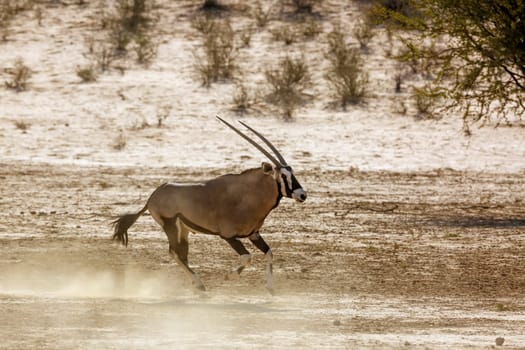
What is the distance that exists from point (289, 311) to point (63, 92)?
52.6ft

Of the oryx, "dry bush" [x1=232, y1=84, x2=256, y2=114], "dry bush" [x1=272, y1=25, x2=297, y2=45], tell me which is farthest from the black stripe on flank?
"dry bush" [x1=272, y1=25, x2=297, y2=45]

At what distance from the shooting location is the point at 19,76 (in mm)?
26516

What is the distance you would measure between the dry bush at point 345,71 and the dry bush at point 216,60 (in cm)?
219

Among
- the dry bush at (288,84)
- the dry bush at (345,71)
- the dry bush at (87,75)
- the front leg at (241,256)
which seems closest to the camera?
the front leg at (241,256)

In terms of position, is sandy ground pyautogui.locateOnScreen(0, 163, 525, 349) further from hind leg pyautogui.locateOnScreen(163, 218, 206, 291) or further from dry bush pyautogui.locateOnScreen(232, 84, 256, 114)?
dry bush pyautogui.locateOnScreen(232, 84, 256, 114)

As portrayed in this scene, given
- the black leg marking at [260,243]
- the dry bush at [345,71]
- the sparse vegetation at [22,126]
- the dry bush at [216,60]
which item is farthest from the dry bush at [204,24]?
the black leg marking at [260,243]

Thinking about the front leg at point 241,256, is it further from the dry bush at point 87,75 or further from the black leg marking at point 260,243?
the dry bush at point 87,75

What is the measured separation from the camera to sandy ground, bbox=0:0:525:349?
1023cm

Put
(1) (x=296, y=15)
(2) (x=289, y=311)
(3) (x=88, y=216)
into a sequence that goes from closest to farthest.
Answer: (2) (x=289, y=311)
(3) (x=88, y=216)
(1) (x=296, y=15)

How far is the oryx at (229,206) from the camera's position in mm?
11820

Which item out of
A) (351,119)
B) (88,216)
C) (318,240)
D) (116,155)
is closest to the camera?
(318,240)

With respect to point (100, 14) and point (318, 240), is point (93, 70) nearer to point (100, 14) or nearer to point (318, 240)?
point (100, 14)

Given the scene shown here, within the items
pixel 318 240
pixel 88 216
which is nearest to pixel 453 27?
pixel 318 240

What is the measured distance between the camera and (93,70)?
2734cm
